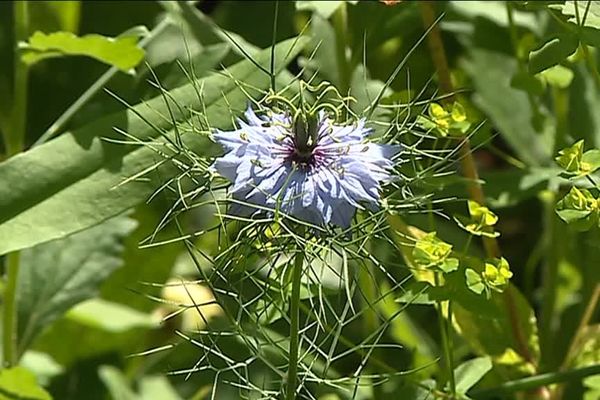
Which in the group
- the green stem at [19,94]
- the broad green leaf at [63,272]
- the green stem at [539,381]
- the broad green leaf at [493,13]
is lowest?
the broad green leaf at [63,272]

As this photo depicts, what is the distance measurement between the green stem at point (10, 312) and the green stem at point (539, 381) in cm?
39

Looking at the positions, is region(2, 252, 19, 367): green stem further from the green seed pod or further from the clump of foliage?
the green seed pod

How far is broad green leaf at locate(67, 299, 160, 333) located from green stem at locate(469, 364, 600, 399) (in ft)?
1.49

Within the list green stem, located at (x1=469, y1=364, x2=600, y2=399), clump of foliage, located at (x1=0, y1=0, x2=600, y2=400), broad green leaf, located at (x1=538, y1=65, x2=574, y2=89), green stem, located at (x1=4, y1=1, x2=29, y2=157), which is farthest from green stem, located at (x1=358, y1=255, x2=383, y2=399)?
green stem, located at (x1=4, y1=1, x2=29, y2=157)

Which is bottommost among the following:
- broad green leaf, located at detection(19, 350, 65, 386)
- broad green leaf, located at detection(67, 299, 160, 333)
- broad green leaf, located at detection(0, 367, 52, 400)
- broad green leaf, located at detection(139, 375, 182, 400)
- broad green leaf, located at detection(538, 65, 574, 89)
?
broad green leaf, located at detection(19, 350, 65, 386)

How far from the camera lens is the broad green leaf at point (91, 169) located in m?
0.87

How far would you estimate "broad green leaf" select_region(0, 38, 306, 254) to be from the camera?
0.87 metres

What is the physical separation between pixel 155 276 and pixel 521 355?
47 cm

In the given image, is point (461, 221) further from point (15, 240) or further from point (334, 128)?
point (15, 240)

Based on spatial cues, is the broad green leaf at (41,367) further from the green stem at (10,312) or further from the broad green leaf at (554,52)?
the broad green leaf at (554,52)

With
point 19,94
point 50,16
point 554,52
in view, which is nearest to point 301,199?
point 554,52

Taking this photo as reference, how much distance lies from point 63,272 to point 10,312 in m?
0.10

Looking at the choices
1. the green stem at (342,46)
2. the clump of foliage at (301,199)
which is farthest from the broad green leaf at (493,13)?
the green stem at (342,46)

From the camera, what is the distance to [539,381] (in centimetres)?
84
